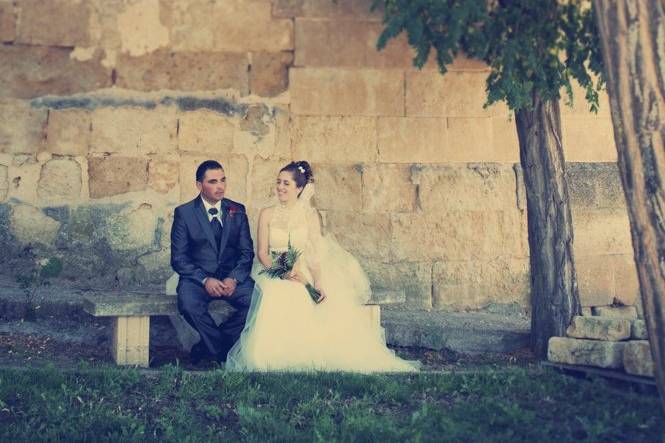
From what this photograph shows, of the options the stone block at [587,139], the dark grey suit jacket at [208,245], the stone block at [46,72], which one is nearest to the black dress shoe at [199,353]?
the dark grey suit jacket at [208,245]

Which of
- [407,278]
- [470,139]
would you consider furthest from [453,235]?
[470,139]

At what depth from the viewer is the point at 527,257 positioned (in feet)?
27.3

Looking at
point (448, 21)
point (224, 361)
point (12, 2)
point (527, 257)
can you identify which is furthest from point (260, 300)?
point (12, 2)

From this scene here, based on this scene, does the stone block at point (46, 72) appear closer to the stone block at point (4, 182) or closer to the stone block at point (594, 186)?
the stone block at point (4, 182)

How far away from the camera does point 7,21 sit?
7875mm

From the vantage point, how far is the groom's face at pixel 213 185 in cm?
664

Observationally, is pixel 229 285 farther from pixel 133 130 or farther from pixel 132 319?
pixel 133 130

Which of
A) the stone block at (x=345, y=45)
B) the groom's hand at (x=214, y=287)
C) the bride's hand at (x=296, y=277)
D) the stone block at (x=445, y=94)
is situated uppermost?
the stone block at (x=345, y=45)

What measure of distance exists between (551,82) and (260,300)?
2637 millimetres

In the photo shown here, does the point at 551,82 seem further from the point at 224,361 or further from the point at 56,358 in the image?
the point at 56,358

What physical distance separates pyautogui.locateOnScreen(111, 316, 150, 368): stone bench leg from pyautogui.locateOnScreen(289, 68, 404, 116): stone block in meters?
2.74

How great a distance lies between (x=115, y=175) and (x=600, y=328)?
443cm

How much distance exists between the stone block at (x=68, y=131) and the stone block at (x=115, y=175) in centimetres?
18

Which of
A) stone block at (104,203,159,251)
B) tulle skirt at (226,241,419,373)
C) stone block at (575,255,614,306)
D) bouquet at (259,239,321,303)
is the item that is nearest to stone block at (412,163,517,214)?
stone block at (575,255,614,306)
